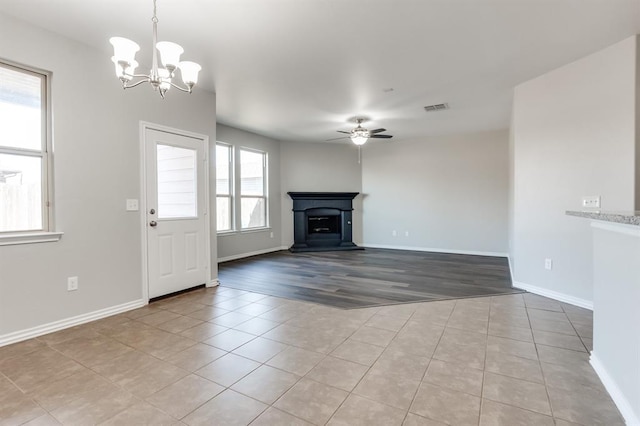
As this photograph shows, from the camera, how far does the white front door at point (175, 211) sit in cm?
348

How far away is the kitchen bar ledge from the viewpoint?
1482 millimetres

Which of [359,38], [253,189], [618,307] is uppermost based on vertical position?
[359,38]

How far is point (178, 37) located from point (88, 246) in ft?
6.98

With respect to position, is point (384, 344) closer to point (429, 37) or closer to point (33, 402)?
point (33, 402)

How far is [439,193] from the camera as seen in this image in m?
6.98

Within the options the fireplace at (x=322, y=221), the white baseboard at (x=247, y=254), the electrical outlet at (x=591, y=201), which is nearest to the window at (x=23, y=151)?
the white baseboard at (x=247, y=254)

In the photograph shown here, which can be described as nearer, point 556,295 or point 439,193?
point 556,295

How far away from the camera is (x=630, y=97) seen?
9.41ft

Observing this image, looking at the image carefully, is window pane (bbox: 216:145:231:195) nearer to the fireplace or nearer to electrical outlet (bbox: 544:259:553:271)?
the fireplace

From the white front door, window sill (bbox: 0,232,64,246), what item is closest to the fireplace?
the white front door

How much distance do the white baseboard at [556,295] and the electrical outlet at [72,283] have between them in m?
4.96

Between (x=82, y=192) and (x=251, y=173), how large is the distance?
4.02m

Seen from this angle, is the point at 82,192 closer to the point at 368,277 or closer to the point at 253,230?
the point at 368,277

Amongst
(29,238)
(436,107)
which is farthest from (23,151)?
(436,107)
